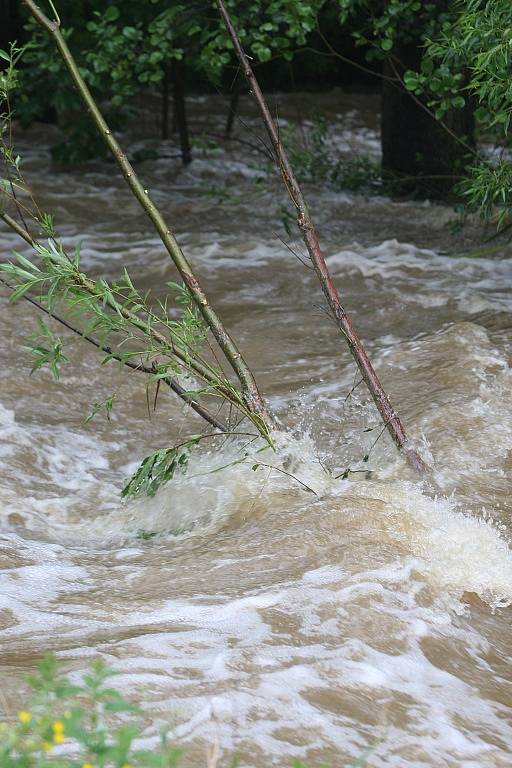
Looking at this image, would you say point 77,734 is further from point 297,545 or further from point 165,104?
point 165,104

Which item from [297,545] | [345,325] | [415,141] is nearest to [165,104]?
[415,141]

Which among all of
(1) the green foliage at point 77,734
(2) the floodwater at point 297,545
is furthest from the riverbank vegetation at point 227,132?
(1) the green foliage at point 77,734

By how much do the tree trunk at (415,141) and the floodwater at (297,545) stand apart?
2467mm

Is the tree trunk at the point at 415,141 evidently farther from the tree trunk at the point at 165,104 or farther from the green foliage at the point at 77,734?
the green foliage at the point at 77,734

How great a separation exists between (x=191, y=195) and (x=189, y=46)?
4.77 feet

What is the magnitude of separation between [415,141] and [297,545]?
22.5 ft

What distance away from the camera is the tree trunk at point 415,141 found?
9.17 meters

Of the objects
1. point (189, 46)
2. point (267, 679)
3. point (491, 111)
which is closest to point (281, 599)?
point (267, 679)

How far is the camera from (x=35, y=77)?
420 inches

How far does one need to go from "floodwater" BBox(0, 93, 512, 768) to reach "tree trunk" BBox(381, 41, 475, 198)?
8.09ft

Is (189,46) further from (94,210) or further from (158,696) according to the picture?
(158,696)

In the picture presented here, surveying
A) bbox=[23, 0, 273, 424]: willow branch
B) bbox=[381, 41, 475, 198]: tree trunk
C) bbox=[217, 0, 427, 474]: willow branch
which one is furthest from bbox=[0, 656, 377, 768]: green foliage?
bbox=[381, 41, 475, 198]: tree trunk

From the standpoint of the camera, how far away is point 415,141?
951 cm

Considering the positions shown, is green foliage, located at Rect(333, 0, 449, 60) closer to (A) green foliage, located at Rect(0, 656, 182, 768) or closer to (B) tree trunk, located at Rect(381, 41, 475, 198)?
(B) tree trunk, located at Rect(381, 41, 475, 198)
